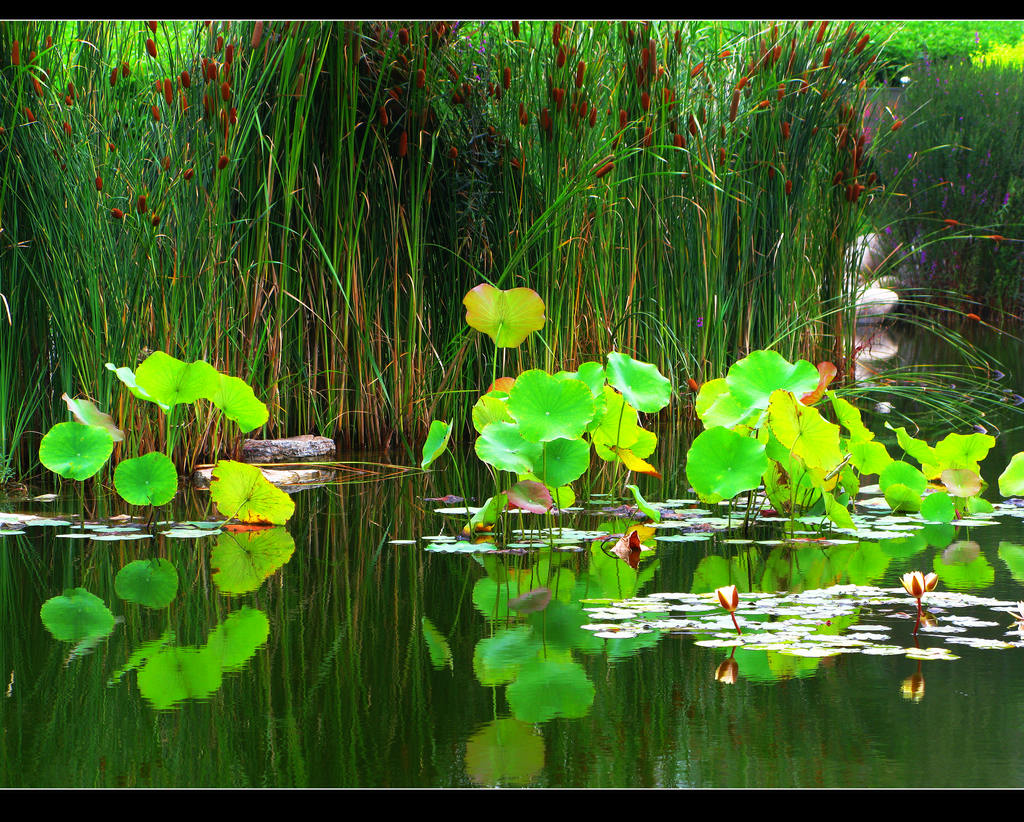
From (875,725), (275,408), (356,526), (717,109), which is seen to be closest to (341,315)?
(275,408)

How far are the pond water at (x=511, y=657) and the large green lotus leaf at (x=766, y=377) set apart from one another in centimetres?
34

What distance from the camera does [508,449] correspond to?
3.01 m

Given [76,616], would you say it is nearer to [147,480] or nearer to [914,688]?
[147,480]

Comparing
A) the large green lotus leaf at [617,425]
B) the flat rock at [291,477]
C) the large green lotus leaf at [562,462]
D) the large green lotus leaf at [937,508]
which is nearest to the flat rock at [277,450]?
the flat rock at [291,477]

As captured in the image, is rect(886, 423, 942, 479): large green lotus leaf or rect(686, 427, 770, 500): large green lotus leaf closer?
rect(686, 427, 770, 500): large green lotus leaf

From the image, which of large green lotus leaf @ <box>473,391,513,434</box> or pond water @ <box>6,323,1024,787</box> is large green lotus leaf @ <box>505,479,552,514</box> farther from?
large green lotus leaf @ <box>473,391,513,434</box>

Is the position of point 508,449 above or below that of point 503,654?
above

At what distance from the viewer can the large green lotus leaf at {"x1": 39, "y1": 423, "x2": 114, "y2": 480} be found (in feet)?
10.2

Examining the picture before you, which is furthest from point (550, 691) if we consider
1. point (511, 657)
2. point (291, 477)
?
point (291, 477)

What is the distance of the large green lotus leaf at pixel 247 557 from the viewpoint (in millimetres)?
2664

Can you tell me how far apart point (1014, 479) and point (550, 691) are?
186cm

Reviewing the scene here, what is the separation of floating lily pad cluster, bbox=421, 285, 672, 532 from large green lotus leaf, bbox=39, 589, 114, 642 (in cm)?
84

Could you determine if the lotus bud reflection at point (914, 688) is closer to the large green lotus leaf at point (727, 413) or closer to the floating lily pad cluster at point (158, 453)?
the large green lotus leaf at point (727, 413)

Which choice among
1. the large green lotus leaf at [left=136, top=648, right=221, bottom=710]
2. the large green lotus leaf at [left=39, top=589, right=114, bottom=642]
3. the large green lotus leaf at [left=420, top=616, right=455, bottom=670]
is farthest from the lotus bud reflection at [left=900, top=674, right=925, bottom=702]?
the large green lotus leaf at [left=39, top=589, right=114, bottom=642]
